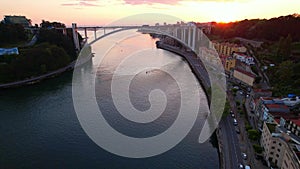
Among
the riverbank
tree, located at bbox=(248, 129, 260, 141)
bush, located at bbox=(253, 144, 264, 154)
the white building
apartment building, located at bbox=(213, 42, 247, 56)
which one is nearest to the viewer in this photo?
bush, located at bbox=(253, 144, 264, 154)

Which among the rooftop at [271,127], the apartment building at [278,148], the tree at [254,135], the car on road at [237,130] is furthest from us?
the car on road at [237,130]

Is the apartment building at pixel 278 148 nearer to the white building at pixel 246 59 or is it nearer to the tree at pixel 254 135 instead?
the tree at pixel 254 135

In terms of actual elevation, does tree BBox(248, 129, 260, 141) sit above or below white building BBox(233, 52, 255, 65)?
below

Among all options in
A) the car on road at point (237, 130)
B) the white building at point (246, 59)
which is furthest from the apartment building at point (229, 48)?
the car on road at point (237, 130)

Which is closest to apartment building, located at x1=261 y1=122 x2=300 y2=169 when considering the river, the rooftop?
the rooftop

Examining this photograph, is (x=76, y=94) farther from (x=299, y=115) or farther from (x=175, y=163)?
(x=299, y=115)

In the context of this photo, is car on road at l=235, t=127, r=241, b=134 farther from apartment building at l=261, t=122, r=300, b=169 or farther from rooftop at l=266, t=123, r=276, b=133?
rooftop at l=266, t=123, r=276, b=133

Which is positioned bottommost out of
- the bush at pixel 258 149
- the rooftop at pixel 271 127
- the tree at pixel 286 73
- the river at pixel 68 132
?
the river at pixel 68 132

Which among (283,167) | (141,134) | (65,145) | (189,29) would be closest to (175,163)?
(141,134)

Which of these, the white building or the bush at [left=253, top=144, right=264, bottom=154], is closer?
the bush at [left=253, top=144, right=264, bottom=154]
